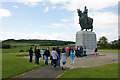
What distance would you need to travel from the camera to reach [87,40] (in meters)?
23.0

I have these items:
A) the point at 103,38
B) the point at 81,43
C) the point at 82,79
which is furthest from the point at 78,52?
the point at 103,38

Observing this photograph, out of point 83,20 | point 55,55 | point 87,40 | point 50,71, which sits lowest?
point 50,71

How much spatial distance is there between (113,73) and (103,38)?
253 feet

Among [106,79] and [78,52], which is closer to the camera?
[106,79]

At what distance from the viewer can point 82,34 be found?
2273 cm

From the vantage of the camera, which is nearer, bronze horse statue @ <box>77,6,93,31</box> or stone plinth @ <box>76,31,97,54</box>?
stone plinth @ <box>76,31,97,54</box>

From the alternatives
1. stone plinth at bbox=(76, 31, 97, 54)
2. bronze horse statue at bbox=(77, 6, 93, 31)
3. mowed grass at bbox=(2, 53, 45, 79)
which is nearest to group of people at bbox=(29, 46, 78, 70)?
mowed grass at bbox=(2, 53, 45, 79)

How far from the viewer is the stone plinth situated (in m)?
22.7

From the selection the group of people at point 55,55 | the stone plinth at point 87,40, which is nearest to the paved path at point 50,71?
the group of people at point 55,55

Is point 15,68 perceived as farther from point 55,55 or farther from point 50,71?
point 55,55

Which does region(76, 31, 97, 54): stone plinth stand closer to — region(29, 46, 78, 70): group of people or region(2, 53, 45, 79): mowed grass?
region(29, 46, 78, 70): group of people

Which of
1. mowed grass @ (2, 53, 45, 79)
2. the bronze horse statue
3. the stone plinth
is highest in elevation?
the bronze horse statue

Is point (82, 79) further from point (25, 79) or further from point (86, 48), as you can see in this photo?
point (86, 48)

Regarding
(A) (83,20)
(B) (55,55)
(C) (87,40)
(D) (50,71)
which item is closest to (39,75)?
(D) (50,71)
